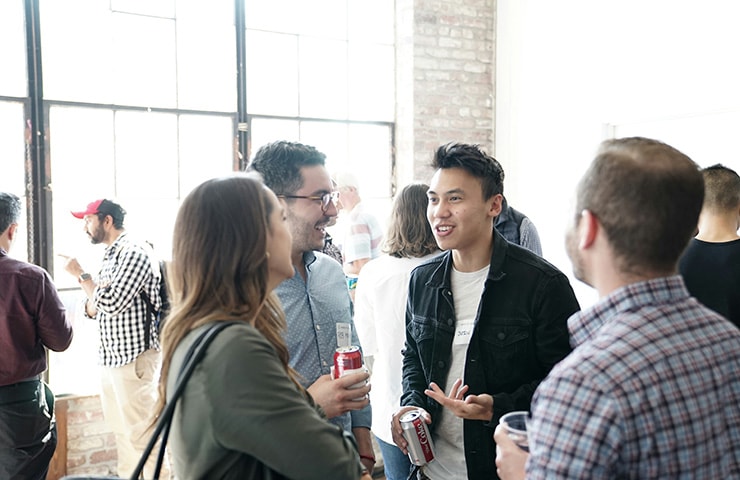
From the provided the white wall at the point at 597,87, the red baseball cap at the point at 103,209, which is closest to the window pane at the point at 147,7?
the red baseball cap at the point at 103,209

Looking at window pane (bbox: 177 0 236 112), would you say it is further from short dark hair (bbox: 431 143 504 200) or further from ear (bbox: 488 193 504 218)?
ear (bbox: 488 193 504 218)

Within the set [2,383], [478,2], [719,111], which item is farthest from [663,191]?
[478,2]

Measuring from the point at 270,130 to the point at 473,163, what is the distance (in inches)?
113

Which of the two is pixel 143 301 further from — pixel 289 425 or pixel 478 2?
pixel 478 2

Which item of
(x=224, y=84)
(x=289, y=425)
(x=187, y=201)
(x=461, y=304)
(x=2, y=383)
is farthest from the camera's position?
(x=224, y=84)

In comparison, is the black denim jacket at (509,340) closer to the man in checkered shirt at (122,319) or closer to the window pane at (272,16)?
the man in checkered shirt at (122,319)

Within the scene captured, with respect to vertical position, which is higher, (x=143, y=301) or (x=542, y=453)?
(x=542, y=453)

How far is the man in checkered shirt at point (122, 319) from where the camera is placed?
3555mm

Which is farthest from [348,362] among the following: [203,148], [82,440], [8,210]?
[203,148]

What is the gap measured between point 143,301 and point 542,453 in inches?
123

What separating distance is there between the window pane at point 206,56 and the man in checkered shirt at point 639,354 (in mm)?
3784

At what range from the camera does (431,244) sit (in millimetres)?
2711

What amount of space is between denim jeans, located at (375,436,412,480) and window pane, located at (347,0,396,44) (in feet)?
11.4

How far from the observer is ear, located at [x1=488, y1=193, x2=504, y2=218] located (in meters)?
2.09
